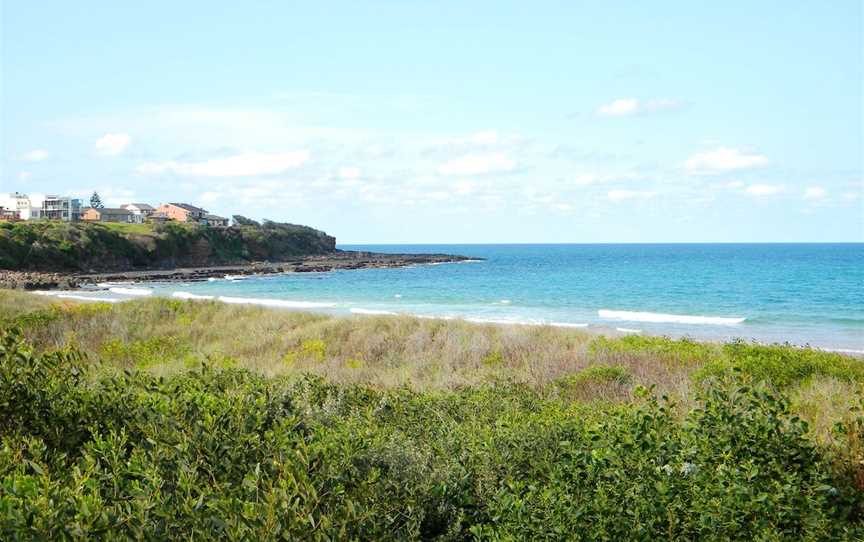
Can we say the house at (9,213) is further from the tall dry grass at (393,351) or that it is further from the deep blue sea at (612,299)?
the tall dry grass at (393,351)

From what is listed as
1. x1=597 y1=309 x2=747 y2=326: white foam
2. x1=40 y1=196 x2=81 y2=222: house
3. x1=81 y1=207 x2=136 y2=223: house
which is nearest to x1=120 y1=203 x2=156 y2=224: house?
x1=81 y1=207 x2=136 y2=223: house

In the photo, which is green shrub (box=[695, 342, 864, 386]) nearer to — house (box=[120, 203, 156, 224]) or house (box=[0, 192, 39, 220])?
house (box=[0, 192, 39, 220])

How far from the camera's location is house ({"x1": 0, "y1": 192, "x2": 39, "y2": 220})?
119m

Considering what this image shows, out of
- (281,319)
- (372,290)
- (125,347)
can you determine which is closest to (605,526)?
(125,347)

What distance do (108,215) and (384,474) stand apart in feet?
462

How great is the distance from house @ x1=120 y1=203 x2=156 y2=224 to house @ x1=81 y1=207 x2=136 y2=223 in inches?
29.2

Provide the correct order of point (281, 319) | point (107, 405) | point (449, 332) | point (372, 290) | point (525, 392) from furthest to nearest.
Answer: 1. point (372, 290)
2. point (281, 319)
3. point (449, 332)
4. point (525, 392)
5. point (107, 405)

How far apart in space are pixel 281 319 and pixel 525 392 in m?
14.7

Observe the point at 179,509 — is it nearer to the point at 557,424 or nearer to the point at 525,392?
the point at 557,424

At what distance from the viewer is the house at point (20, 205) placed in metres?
119

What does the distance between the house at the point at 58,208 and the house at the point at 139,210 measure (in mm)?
11428

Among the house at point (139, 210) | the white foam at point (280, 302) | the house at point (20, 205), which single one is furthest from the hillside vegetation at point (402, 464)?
the house at point (139, 210)

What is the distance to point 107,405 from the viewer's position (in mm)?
7172

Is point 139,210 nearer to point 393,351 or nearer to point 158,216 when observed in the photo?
point 158,216
